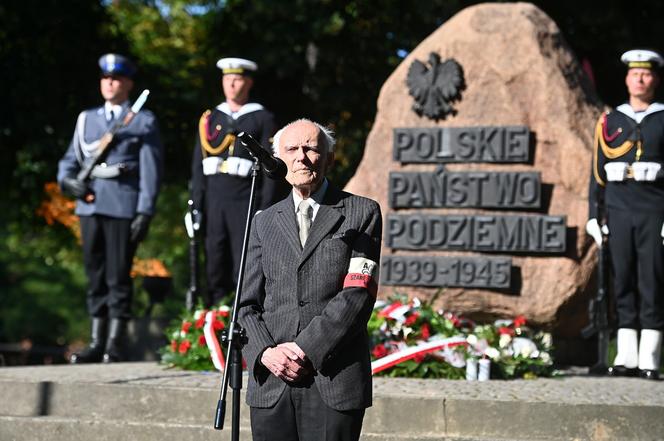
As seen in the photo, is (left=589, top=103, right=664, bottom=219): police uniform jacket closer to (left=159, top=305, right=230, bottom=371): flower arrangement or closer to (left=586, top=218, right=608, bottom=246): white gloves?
(left=586, top=218, right=608, bottom=246): white gloves

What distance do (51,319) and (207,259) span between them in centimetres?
2927

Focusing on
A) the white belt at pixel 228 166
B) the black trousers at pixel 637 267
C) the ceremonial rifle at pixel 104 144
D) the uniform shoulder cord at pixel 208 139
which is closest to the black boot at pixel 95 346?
the ceremonial rifle at pixel 104 144

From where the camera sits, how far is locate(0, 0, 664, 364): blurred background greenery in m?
13.4

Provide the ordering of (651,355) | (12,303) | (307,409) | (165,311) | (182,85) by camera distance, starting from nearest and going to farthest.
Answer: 1. (307,409)
2. (651,355)
3. (182,85)
4. (165,311)
5. (12,303)

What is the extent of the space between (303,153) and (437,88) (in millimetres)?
5008

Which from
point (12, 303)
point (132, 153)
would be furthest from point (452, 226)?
point (12, 303)

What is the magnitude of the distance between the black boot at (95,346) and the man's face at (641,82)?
13.7 ft

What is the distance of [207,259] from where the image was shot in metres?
8.77

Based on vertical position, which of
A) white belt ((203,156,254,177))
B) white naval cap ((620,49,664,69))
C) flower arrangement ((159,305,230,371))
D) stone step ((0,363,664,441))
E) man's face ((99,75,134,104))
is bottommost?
stone step ((0,363,664,441))

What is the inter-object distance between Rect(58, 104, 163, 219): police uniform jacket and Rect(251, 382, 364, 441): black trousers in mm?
4590

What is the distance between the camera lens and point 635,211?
799 cm

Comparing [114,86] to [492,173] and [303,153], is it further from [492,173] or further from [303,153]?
[303,153]

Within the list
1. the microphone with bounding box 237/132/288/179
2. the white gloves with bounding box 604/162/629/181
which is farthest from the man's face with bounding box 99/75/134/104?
the microphone with bounding box 237/132/288/179

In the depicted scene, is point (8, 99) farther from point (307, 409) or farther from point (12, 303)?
point (12, 303)
